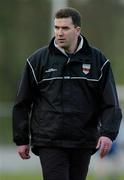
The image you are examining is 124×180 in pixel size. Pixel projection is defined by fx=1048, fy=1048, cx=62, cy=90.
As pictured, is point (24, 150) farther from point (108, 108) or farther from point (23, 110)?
point (108, 108)

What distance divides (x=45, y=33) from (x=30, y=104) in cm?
1970

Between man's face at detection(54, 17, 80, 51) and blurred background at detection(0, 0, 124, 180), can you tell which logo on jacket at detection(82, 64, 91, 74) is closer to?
man's face at detection(54, 17, 80, 51)

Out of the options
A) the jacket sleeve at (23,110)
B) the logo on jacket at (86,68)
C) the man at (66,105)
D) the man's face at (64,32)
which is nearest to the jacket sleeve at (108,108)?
the man at (66,105)

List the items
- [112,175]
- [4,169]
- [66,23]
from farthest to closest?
[4,169], [112,175], [66,23]

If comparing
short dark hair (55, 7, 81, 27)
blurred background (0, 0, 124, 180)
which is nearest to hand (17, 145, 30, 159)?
short dark hair (55, 7, 81, 27)

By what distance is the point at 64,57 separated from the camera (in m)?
8.59

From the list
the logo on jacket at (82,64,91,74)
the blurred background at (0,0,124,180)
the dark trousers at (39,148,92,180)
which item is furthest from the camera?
the blurred background at (0,0,124,180)

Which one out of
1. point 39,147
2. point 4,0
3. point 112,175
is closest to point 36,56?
point 39,147

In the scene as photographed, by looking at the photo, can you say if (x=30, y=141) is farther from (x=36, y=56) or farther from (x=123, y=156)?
(x=123, y=156)

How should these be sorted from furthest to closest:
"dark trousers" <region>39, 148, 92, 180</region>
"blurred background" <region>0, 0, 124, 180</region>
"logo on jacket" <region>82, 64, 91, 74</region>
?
"blurred background" <region>0, 0, 124, 180</region>
"logo on jacket" <region>82, 64, 91, 74</region>
"dark trousers" <region>39, 148, 92, 180</region>

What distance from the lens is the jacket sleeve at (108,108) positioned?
8570mm

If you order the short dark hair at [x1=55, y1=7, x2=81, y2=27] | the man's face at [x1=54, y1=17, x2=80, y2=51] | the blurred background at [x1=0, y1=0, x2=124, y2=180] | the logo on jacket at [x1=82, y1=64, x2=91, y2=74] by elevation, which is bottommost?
the blurred background at [x1=0, y1=0, x2=124, y2=180]

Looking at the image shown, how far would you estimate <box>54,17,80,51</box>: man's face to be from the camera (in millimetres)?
8461

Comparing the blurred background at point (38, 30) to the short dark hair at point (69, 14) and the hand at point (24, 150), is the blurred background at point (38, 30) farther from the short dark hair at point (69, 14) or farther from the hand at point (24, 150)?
the short dark hair at point (69, 14)
